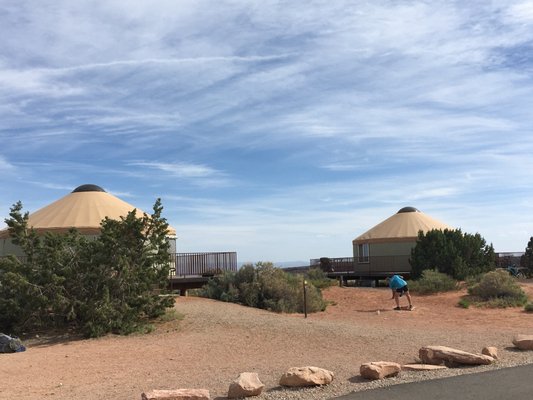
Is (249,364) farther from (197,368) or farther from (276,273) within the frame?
(276,273)

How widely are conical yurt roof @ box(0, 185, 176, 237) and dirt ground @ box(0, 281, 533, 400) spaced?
7519mm

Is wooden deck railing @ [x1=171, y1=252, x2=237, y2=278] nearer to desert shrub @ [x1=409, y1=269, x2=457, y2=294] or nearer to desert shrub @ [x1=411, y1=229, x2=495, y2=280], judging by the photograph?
desert shrub @ [x1=409, y1=269, x2=457, y2=294]

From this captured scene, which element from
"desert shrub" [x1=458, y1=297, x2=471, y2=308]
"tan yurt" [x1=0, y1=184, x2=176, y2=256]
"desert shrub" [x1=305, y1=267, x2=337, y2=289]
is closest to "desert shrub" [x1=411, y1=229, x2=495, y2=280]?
"desert shrub" [x1=305, y1=267, x2=337, y2=289]

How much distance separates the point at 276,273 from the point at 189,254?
206 inches

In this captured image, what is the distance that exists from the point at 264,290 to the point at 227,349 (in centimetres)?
701

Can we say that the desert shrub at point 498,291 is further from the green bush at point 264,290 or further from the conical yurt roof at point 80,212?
the conical yurt roof at point 80,212

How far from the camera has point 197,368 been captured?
860 cm

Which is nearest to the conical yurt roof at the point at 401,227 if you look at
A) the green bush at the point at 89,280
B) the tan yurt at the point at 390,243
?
the tan yurt at the point at 390,243

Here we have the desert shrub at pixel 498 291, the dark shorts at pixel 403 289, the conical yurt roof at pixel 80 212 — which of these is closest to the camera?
the dark shorts at pixel 403 289

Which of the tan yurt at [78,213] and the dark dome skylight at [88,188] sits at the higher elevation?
the dark dome skylight at [88,188]

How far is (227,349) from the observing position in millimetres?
10188

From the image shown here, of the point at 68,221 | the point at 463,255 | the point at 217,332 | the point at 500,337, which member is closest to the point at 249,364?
the point at 217,332

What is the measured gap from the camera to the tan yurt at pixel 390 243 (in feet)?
98.0

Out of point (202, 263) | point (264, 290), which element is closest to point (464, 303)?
point (264, 290)
